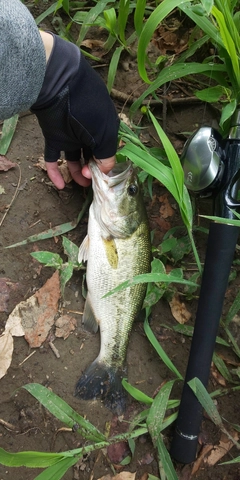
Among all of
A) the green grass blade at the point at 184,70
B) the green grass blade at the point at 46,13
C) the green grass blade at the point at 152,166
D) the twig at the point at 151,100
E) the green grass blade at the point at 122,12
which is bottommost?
the green grass blade at the point at 152,166

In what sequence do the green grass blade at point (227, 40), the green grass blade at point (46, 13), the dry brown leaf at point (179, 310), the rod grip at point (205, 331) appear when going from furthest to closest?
the green grass blade at point (46, 13)
the dry brown leaf at point (179, 310)
the rod grip at point (205, 331)
the green grass blade at point (227, 40)

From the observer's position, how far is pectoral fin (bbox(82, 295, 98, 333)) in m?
Answer: 2.79

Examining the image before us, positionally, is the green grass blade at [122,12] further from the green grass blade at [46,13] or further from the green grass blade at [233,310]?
the green grass blade at [233,310]

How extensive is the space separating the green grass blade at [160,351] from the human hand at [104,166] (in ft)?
3.10

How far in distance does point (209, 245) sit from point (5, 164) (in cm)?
144

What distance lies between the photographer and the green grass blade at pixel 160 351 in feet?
8.87

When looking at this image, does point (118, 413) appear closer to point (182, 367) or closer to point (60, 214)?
point (182, 367)

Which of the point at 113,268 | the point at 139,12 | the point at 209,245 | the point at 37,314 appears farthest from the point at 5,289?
the point at 139,12

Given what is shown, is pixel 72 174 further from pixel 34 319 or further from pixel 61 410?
pixel 61 410

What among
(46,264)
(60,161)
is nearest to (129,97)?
(60,161)

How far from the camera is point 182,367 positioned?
2.84 meters

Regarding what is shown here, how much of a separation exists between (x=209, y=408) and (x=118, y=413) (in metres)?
0.56

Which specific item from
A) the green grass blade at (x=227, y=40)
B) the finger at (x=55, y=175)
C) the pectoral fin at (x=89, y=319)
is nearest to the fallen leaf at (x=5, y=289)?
the pectoral fin at (x=89, y=319)

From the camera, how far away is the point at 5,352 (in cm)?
266
